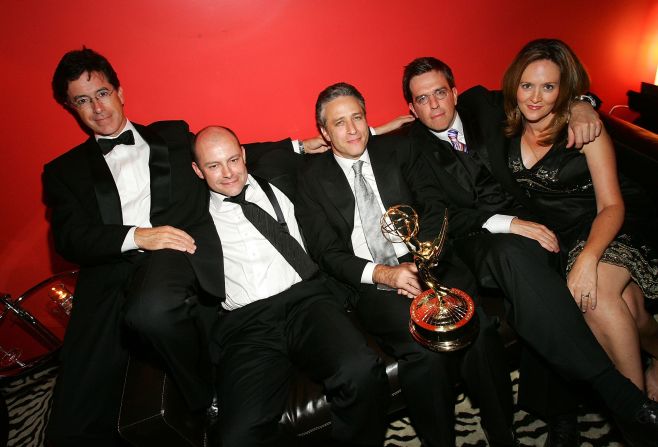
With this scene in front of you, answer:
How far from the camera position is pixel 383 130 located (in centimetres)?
291

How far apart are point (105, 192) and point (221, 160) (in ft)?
2.64

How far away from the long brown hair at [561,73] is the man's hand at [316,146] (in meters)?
1.25

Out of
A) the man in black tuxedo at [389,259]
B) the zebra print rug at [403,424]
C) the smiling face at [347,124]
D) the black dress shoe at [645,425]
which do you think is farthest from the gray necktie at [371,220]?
the black dress shoe at [645,425]

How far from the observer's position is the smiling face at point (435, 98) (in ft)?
7.91

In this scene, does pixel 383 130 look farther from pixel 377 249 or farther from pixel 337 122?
pixel 377 249

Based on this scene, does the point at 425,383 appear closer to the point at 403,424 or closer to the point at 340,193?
the point at 403,424

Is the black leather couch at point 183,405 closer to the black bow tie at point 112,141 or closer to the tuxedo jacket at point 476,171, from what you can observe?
the tuxedo jacket at point 476,171

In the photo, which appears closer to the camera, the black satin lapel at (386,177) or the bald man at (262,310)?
the bald man at (262,310)

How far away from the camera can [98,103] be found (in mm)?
2352

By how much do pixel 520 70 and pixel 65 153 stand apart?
2.92 meters

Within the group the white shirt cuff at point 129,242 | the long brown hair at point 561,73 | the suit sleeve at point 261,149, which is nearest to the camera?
the long brown hair at point 561,73

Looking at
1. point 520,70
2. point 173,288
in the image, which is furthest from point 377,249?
point 520,70

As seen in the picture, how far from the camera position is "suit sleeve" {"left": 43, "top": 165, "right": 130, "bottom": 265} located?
2.25 metres

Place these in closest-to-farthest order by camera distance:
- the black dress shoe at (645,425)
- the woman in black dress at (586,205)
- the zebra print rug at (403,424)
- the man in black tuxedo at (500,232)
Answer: the black dress shoe at (645,425), the man in black tuxedo at (500,232), the woman in black dress at (586,205), the zebra print rug at (403,424)
